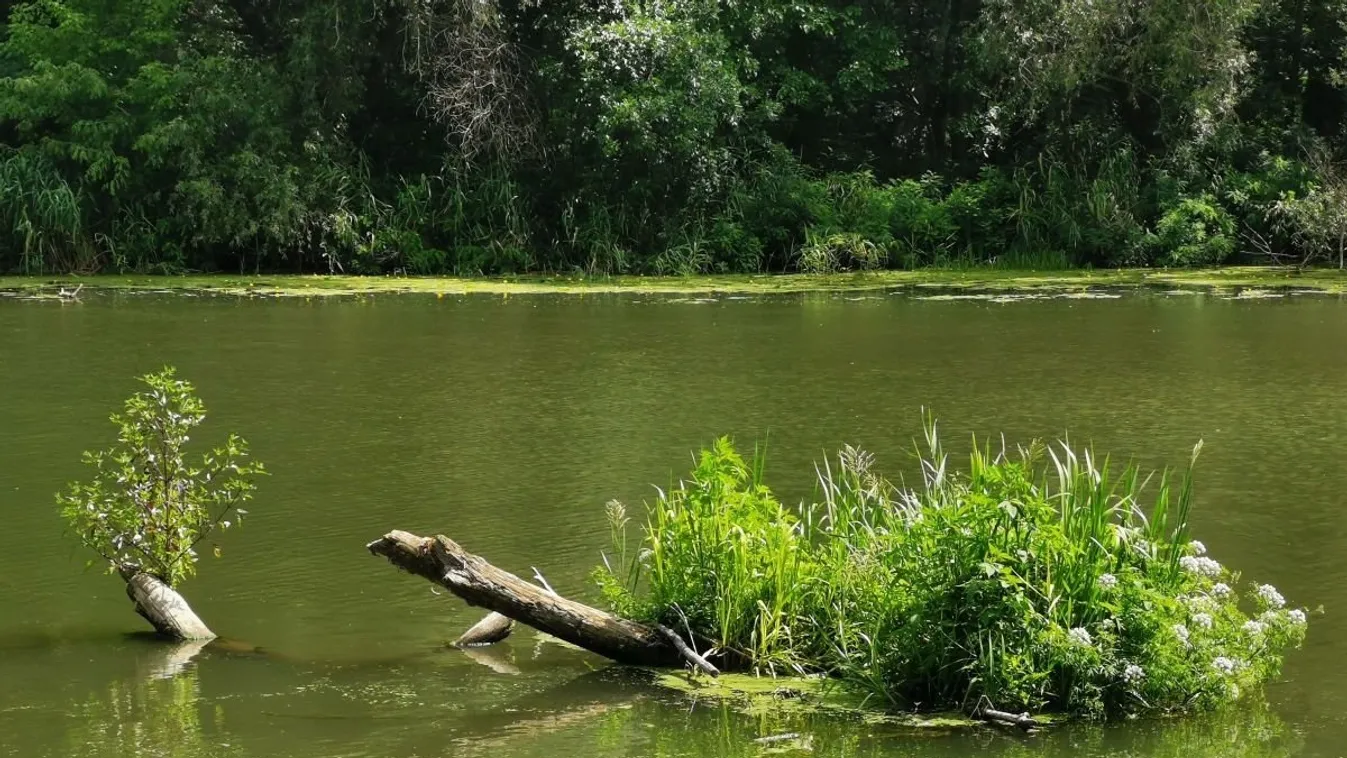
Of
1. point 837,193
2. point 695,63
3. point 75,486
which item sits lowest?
point 75,486

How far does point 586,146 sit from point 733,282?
4.00m

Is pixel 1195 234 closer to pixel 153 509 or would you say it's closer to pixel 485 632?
pixel 485 632

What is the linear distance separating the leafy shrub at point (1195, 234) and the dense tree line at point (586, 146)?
5 cm

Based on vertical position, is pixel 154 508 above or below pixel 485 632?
above

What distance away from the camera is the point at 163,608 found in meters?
6.21

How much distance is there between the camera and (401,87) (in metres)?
25.9

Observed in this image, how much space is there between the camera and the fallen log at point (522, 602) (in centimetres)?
567

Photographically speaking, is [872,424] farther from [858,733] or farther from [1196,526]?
[858,733]

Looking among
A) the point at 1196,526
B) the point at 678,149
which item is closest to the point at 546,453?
the point at 1196,526

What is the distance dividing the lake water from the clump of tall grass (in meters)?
0.18

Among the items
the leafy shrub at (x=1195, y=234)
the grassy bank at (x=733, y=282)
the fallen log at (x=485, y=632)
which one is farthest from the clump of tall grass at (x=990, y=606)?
the leafy shrub at (x=1195, y=234)

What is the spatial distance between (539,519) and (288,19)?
1891 centimetres

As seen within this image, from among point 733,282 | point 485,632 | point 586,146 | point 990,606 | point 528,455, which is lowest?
point 485,632

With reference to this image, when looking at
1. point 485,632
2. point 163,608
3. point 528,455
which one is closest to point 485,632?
point 485,632
